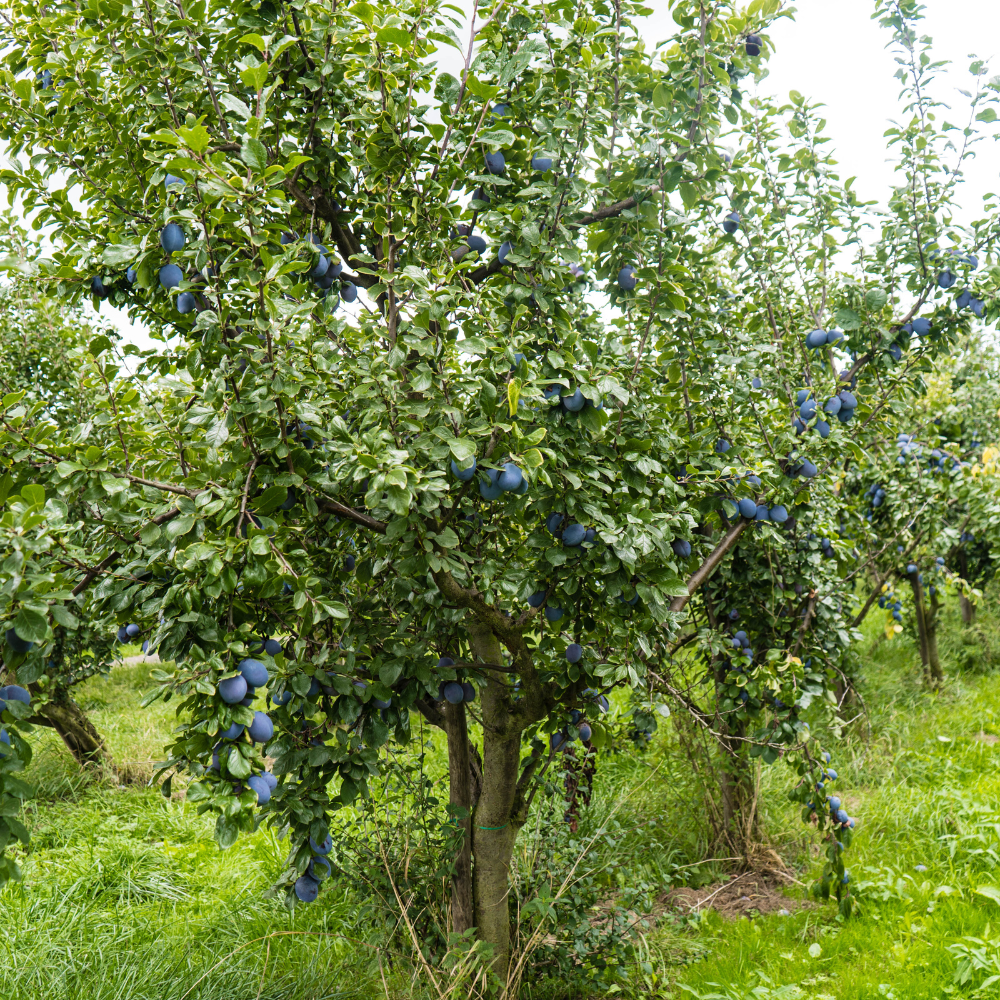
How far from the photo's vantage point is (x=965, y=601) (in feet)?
23.7

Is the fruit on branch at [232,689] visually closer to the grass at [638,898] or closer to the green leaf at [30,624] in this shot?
the green leaf at [30,624]

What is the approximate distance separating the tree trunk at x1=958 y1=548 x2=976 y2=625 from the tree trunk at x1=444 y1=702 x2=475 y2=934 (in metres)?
5.63

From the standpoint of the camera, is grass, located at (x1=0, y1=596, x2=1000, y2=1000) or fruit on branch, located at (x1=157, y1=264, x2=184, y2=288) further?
grass, located at (x1=0, y1=596, x2=1000, y2=1000)

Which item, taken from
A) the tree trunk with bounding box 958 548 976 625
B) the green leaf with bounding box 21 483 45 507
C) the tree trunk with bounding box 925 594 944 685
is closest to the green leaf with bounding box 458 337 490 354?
the green leaf with bounding box 21 483 45 507

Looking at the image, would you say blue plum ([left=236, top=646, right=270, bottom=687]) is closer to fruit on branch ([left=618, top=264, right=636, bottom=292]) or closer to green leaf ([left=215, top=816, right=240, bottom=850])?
green leaf ([left=215, top=816, right=240, bottom=850])

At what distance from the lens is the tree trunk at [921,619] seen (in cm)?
577

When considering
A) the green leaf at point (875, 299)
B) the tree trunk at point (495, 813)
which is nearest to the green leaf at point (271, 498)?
the tree trunk at point (495, 813)

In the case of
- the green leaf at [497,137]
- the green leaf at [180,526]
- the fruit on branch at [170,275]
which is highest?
the green leaf at [497,137]

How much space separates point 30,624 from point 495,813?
1.75 m

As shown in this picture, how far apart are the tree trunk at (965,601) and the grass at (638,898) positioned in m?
1.95

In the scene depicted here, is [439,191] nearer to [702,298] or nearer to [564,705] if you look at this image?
[702,298]

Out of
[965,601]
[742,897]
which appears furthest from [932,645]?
[742,897]

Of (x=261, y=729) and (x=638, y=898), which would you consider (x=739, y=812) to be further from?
(x=261, y=729)

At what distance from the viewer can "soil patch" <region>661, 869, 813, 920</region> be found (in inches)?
135
